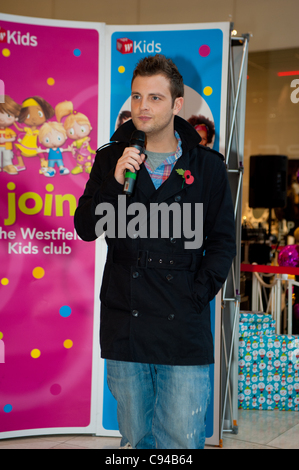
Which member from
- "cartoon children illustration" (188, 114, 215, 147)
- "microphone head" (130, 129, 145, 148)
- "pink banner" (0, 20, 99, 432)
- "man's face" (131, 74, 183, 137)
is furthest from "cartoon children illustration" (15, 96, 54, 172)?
"microphone head" (130, 129, 145, 148)

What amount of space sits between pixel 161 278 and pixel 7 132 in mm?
1413

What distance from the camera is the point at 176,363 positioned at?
1.64 metres

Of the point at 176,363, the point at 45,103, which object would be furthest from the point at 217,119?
the point at 176,363

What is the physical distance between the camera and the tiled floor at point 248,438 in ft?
8.66

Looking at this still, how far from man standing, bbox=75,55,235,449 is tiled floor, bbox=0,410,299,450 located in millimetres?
1008

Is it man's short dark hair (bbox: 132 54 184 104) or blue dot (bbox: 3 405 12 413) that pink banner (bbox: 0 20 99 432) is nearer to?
blue dot (bbox: 3 405 12 413)

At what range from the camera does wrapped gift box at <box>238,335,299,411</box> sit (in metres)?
3.48

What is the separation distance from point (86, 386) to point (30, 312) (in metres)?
0.51

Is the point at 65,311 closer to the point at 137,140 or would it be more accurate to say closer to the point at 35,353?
the point at 35,353

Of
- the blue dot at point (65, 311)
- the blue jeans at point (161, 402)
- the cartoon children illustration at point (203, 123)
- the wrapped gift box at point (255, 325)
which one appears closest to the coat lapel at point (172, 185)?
the blue jeans at point (161, 402)

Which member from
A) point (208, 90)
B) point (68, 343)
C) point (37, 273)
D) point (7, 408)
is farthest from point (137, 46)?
point (7, 408)

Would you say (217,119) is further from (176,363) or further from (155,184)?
(176,363)

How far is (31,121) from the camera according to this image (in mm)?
2648

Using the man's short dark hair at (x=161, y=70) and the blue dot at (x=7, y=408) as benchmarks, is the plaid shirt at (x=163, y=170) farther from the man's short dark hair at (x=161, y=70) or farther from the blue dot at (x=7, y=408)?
the blue dot at (x=7, y=408)
